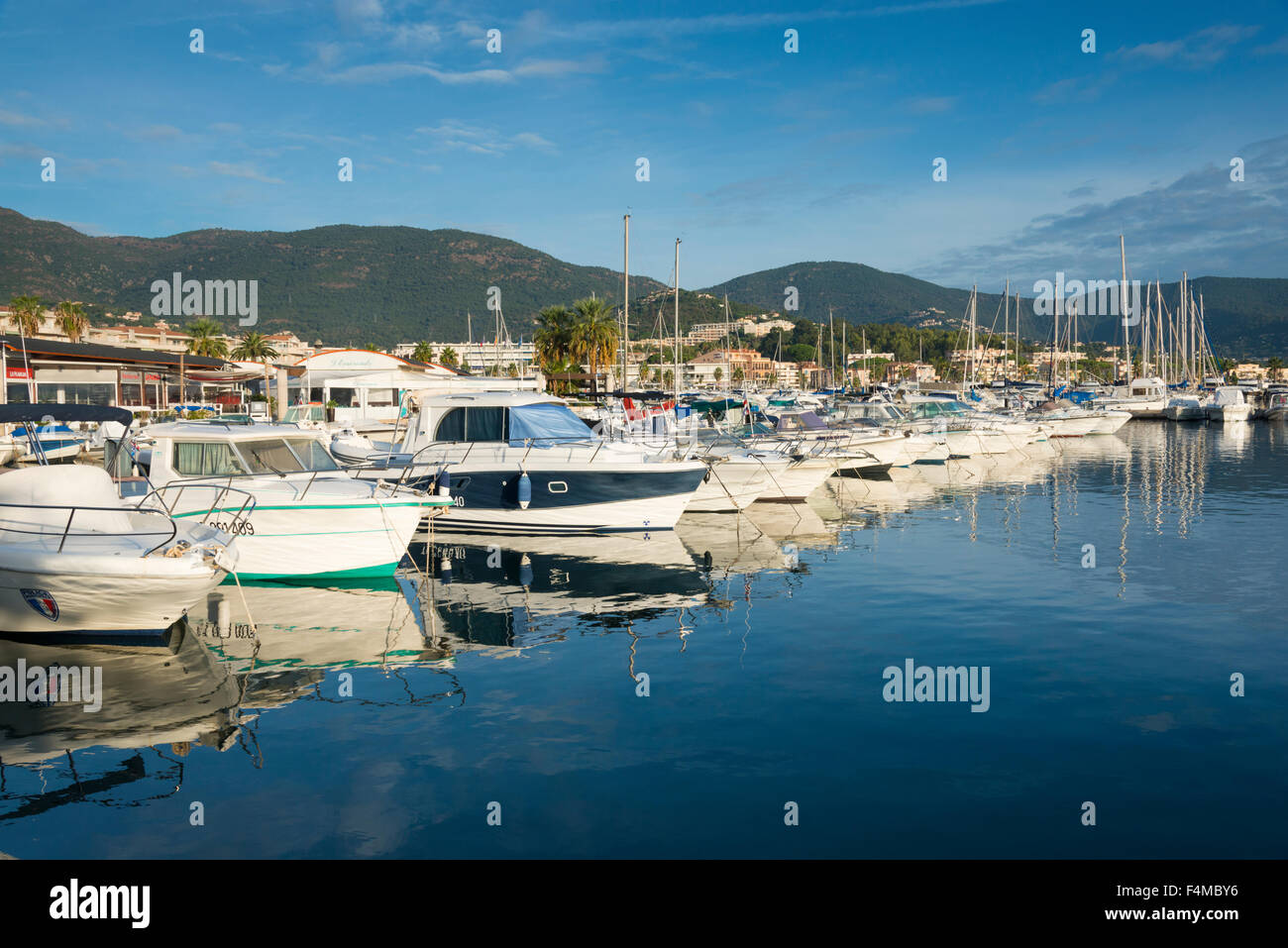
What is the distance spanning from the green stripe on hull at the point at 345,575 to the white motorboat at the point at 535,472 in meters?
3.38

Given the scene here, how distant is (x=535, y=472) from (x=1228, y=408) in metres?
67.1

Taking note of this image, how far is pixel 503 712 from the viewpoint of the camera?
9.52 m

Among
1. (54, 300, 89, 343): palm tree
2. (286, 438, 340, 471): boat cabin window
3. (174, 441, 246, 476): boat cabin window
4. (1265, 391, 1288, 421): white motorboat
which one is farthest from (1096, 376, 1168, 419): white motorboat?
(54, 300, 89, 343): palm tree

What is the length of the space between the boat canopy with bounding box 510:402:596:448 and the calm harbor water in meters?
3.59

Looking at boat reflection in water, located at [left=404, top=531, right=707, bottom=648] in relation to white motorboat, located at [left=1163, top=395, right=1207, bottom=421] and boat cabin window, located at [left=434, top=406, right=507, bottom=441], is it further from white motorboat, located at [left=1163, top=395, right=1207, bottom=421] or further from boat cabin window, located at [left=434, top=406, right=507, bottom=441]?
white motorboat, located at [left=1163, top=395, right=1207, bottom=421]

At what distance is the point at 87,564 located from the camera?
34.7 ft

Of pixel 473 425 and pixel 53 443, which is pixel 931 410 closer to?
pixel 473 425

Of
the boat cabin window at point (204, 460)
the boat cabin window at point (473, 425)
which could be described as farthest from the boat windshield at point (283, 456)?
the boat cabin window at point (473, 425)

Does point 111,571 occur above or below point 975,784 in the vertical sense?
above
